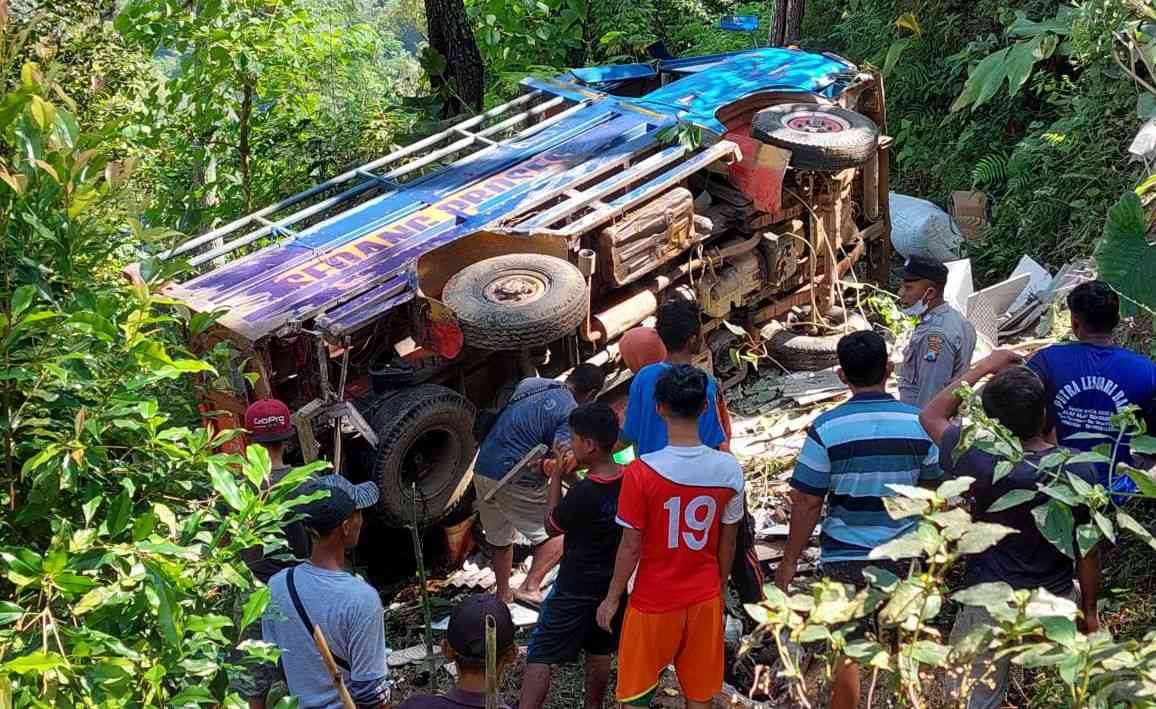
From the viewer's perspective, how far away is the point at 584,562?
15.6 feet

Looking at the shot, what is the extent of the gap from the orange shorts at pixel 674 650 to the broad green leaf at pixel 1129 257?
2284 mm

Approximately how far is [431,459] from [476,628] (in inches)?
131

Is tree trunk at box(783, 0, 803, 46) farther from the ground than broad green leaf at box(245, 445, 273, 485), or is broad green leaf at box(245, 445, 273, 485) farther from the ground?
broad green leaf at box(245, 445, 273, 485)

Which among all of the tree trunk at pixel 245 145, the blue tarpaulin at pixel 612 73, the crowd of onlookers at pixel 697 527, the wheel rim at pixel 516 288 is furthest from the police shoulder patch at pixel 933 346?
the tree trunk at pixel 245 145

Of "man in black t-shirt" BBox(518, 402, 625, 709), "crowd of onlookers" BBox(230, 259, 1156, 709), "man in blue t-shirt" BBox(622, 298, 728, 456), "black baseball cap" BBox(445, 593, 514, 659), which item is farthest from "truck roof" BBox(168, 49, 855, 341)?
"black baseball cap" BBox(445, 593, 514, 659)

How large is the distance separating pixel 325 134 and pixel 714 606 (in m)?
8.36

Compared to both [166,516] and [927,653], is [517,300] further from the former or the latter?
[927,653]

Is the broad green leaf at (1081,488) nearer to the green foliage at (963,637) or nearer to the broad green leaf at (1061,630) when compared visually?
the green foliage at (963,637)

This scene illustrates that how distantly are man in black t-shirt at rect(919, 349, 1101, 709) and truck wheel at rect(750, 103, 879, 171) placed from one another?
398cm

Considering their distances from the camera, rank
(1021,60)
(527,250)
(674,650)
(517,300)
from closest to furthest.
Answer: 1. (674,650)
2. (1021,60)
3. (517,300)
4. (527,250)

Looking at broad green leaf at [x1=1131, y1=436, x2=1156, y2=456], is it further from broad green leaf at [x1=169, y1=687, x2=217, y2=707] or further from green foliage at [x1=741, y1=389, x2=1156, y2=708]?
broad green leaf at [x1=169, y1=687, x2=217, y2=707]

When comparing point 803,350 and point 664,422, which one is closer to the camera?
point 664,422

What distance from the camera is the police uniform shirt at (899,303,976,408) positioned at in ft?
18.5

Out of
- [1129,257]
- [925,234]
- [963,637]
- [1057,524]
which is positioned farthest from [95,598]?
[925,234]
